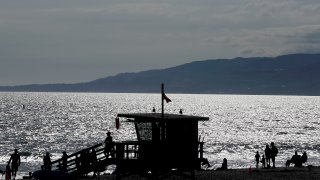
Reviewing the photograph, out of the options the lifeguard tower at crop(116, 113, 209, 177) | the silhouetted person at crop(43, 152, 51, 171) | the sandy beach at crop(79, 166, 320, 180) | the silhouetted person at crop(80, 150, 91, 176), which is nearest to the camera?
the lifeguard tower at crop(116, 113, 209, 177)

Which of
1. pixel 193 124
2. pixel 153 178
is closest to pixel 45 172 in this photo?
pixel 153 178

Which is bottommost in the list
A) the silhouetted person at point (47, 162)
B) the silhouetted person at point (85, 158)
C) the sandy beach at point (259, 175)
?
the sandy beach at point (259, 175)

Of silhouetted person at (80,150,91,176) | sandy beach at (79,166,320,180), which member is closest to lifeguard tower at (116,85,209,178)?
silhouetted person at (80,150,91,176)

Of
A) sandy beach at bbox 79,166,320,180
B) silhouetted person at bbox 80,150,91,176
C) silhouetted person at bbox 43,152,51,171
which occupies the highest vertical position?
silhouetted person at bbox 80,150,91,176

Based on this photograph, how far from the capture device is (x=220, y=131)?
463 feet

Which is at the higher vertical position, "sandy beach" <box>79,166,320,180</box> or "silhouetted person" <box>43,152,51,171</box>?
"silhouetted person" <box>43,152,51,171</box>

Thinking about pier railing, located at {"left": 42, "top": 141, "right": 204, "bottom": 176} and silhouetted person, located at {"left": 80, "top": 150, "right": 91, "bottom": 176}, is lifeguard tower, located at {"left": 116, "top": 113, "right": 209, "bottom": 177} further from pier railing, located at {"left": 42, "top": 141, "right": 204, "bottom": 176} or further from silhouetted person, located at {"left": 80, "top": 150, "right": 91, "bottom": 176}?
silhouetted person, located at {"left": 80, "top": 150, "right": 91, "bottom": 176}

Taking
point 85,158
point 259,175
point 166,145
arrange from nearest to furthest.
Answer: point 166,145, point 85,158, point 259,175

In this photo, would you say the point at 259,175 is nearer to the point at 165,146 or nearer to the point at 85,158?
the point at 165,146

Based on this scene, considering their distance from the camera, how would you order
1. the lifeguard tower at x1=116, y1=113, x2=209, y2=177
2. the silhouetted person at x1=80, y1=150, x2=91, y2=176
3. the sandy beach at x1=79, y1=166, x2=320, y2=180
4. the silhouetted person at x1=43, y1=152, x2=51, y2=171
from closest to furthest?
the lifeguard tower at x1=116, y1=113, x2=209, y2=177, the silhouetted person at x1=80, y1=150, x2=91, y2=176, the sandy beach at x1=79, y1=166, x2=320, y2=180, the silhouetted person at x1=43, y1=152, x2=51, y2=171

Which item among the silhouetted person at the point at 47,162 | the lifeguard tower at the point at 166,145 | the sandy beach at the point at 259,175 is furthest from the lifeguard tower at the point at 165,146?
the silhouetted person at the point at 47,162

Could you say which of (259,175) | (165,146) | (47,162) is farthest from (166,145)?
(47,162)

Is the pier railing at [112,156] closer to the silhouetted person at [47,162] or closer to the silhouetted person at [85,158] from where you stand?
the silhouetted person at [85,158]

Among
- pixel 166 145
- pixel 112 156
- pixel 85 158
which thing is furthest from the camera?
pixel 85 158
